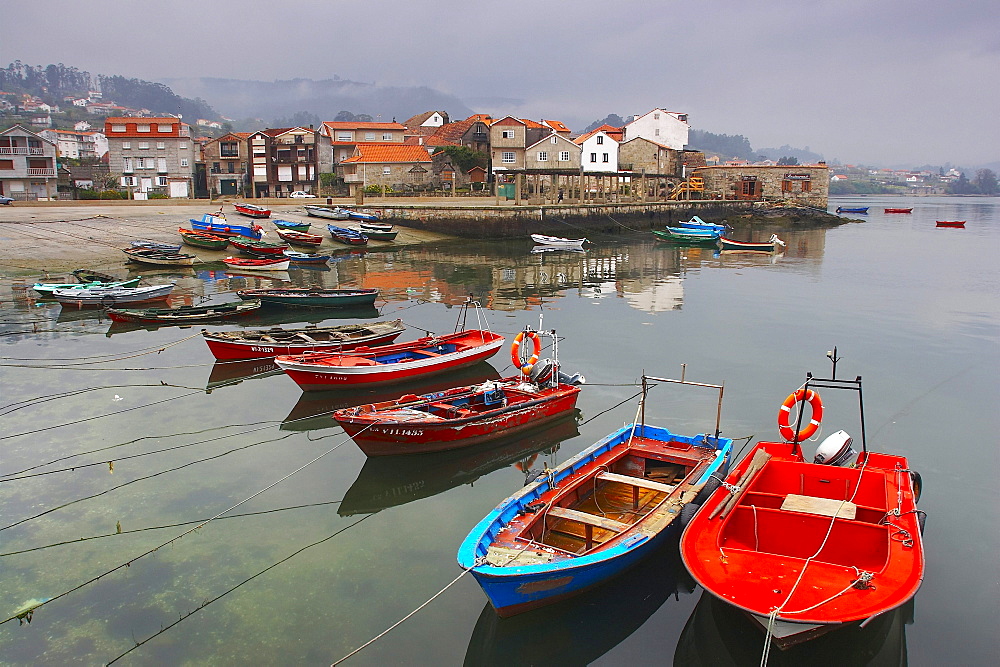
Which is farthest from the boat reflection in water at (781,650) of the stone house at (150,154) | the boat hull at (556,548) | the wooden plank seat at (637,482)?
the stone house at (150,154)

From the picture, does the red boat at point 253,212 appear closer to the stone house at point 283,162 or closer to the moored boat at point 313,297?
the moored boat at point 313,297

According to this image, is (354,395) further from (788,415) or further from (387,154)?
(387,154)

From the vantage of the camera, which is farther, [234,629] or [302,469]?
[302,469]

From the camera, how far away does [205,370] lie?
65.0 ft

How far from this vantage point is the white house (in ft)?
276

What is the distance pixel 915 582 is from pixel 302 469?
9.86 metres

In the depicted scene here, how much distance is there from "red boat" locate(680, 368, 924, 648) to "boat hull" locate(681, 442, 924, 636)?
11 mm

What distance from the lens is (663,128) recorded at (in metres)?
84.6

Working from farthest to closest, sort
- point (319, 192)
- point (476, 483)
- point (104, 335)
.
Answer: point (319, 192) → point (104, 335) → point (476, 483)

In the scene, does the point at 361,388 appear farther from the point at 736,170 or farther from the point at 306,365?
the point at 736,170

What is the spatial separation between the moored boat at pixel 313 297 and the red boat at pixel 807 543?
1911 centimetres

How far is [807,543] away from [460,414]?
6.81 meters

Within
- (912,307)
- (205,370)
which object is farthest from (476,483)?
(912,307)

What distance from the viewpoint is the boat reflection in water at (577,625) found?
28.1 ft
